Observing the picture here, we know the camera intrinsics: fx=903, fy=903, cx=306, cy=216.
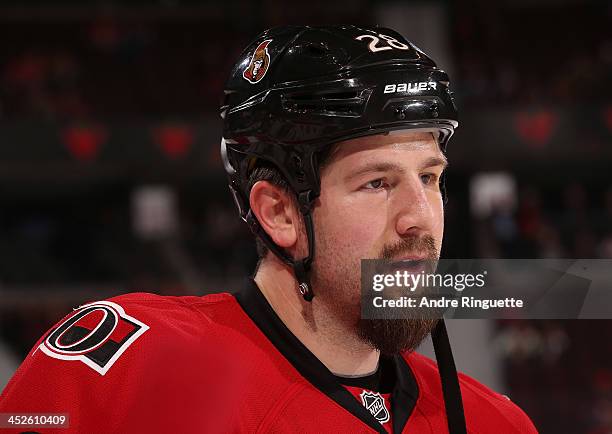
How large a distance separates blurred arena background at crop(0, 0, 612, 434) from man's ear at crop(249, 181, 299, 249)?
5.62m

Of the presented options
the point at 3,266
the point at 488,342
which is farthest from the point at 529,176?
the point at 488,342

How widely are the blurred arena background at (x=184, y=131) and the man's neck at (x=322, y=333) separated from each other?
558 cm

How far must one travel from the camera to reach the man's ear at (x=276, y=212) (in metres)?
1.63

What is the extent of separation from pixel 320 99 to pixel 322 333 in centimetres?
42

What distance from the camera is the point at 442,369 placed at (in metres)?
1.67

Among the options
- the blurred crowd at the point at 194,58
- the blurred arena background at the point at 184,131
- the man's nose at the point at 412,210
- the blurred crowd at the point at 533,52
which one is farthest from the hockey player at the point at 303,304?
the blurred crowd at the point at 194,58

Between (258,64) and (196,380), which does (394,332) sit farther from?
(258,64)

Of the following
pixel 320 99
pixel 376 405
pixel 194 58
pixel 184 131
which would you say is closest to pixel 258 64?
pixel 320 99

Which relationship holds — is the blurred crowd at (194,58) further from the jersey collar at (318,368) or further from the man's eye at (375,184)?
the man's eye at (375,184)

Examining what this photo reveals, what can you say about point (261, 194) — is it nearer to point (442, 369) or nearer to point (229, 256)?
point (442, 369)

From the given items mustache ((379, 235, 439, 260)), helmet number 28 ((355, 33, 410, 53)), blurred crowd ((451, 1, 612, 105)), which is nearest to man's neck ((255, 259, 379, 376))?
mustache ((379, 235, 439, 260))

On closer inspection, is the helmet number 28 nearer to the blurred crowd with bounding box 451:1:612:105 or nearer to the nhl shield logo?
the nhl shield logo

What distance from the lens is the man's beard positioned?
1.50m

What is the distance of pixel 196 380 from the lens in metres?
1.44
